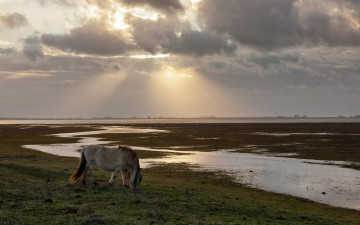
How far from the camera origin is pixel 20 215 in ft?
31.6

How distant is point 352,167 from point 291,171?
6.98 metres

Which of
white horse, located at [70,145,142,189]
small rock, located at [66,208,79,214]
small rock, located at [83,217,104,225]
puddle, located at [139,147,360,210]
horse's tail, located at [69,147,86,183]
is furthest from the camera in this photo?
puddle, located at [139,147,360,210]

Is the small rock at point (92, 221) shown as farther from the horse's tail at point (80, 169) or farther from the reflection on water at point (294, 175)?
the reflection on water at point (294, 175)

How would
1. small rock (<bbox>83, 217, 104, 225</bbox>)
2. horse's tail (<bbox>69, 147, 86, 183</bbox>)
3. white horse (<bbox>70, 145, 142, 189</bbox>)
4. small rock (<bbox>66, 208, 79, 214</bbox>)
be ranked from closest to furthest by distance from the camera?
small rock (<bbox>83, 217, 104, 225</bbox>) → small rock (<bbox>66, 208, 79, 214</bbox>) → white horse (<bbox>70, 145, 142, 189</bbox>) → horse's tail (<bbox>69, 147, 86, 183</bbox>)

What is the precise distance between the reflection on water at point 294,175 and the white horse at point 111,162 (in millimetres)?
10778

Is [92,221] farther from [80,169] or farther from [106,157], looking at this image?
[80,169]

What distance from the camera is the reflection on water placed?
20.4 meters

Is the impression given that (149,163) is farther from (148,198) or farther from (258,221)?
(258,221)

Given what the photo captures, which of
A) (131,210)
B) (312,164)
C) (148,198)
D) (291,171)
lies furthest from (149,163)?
(131,210)

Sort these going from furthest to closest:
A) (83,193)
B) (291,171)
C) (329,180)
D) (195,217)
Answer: (291,171), (329,180), (83,193), (195,217)

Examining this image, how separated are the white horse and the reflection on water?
10.8 metres

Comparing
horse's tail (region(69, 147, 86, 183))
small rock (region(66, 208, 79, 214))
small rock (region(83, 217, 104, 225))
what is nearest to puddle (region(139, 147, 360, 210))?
horse's tail (region(69, 147, 86, 183))

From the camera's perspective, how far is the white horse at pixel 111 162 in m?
15.2

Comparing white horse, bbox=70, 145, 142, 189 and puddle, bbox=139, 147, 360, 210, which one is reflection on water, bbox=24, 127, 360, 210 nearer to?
puddle, bbox=139, 147, 360, 210
